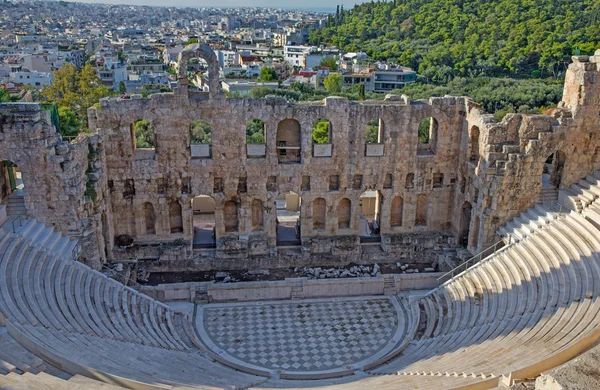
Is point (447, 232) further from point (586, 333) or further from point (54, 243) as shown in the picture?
point (54, 243)

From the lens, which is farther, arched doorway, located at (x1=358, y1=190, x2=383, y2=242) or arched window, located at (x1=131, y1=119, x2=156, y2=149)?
A: arched window, located at (x1=131, y1=119, x2=156, y2=149)

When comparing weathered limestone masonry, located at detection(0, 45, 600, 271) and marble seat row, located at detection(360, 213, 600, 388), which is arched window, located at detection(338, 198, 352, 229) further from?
marble seat row, located at detection(360, 213, 600, 388)

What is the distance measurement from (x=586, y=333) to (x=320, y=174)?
516 inches

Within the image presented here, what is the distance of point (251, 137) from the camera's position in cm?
4541

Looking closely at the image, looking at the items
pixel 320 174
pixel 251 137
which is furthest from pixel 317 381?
pixel 251 137

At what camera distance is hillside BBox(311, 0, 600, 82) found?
76.5m

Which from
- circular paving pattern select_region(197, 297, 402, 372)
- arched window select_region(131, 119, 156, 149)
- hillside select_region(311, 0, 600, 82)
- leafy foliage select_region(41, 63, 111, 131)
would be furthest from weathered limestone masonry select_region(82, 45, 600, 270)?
hillside select_region(311, 0, 600, 82)

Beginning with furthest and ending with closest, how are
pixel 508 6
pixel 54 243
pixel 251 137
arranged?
pixel 508 6 → pixel 251 137 → pixel 54 243

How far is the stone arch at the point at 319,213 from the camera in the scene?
2677cm

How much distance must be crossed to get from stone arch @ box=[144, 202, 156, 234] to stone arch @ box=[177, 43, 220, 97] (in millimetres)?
5572

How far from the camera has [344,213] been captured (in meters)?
27.3

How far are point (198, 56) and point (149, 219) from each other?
7.81 m

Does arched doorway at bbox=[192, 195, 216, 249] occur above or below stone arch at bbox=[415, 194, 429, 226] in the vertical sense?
below

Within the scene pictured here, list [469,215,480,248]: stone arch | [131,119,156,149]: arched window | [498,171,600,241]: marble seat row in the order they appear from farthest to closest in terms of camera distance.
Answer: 1. [131,119,156,149]: arched window
2. [469,215,480,248]: stone arch
3. [498,171,600,241]: marble seat row
